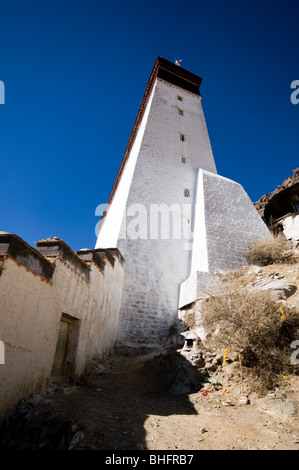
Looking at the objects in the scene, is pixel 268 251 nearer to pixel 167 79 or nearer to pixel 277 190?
pixel 277 190

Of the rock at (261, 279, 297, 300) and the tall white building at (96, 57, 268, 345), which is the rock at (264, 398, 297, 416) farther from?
the tall white building at (96, 57, 268, 345)

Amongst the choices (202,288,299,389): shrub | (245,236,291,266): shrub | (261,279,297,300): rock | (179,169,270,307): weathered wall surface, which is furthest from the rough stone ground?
(245,236,291,266): shrub

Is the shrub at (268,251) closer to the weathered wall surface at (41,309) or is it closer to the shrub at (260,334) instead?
the shrub at (260,334)

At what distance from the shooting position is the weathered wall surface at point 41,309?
3.31 meters

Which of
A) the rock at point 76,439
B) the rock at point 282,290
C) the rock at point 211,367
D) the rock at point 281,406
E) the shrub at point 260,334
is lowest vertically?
the rock at point 76,439

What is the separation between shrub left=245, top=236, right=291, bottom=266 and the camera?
922 cm

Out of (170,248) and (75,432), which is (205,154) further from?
(75,432)

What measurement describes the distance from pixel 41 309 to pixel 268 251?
822cm

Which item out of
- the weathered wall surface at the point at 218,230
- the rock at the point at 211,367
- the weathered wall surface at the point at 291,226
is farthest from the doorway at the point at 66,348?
the weathered wall surface at the point at 291,226

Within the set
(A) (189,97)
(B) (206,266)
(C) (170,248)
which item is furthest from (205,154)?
(B) (206,266)

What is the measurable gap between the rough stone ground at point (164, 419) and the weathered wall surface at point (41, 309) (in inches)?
15.9

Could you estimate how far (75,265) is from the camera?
204 inches

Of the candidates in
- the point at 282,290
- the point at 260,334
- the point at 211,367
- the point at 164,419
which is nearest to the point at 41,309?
the point at 164,419

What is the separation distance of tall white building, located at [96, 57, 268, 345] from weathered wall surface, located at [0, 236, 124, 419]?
327 cm
